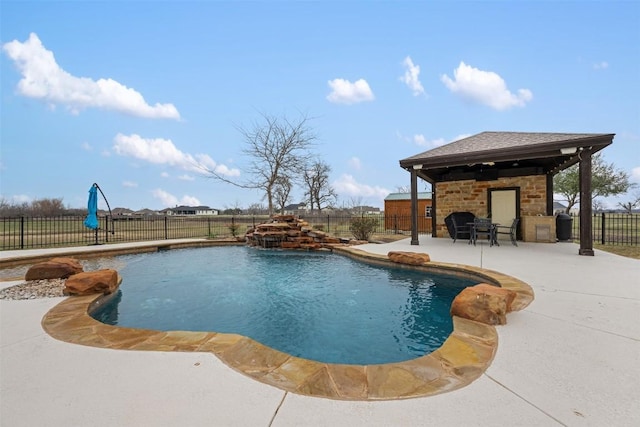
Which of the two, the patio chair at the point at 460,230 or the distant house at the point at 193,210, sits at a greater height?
the distant house at the point at 193,210

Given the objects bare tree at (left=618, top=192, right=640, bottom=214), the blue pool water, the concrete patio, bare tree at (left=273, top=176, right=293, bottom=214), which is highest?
bare tree at (left=273, top=176, right=293, bottom=214)

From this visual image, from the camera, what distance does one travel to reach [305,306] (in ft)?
12.7

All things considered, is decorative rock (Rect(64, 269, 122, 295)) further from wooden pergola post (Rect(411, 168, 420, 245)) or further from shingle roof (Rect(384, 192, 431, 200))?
shingle roof (Rect(384, 192, 431, 200))

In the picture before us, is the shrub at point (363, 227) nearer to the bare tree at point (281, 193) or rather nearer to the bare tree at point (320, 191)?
the bare tree at point (281, 193)

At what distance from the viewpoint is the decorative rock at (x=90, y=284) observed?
3.60 meters

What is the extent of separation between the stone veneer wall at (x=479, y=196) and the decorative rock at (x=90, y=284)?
10.1 metres

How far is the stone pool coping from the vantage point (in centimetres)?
161

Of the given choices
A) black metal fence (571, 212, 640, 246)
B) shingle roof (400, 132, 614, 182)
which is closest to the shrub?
shingle roof (400, 132, 614, 182)

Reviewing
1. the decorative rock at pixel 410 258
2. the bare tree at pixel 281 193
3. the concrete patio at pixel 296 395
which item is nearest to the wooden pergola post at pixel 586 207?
the decorative rock at pixel 410 258

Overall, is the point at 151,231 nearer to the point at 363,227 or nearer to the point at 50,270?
the point at 50,270

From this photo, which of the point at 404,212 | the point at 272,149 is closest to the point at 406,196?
the point at 404,212

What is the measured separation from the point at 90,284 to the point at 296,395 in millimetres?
3638

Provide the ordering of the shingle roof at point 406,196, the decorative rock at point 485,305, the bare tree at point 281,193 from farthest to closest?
the bare tree at point 281,193 → the shingle roof at point 406,196 → the decorative rock at point 485,305

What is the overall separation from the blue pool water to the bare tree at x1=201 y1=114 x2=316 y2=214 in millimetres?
9193
